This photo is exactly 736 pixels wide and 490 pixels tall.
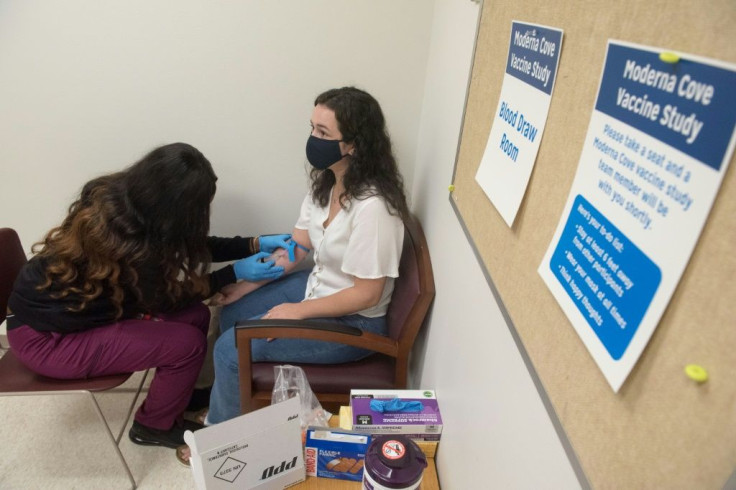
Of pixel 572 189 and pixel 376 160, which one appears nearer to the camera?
pixel 572 189

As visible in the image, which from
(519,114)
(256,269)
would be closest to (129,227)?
(256,269)

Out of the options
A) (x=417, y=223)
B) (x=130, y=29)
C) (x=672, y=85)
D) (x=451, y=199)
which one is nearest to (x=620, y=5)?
(x=672, y=85)

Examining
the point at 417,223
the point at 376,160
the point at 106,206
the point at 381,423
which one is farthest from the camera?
the point at 417,223

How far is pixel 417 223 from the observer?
1.71 metres

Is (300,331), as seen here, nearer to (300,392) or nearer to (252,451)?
(300,392)

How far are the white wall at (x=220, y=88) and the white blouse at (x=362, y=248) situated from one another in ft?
0.50

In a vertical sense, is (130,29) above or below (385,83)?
above

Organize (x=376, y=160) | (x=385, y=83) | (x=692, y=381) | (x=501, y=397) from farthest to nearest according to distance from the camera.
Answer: (x=385, y=83) → (x=376, y=160) → (x=501, y=397) → (x=692, y=381)

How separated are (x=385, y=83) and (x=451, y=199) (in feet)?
→ 2.90

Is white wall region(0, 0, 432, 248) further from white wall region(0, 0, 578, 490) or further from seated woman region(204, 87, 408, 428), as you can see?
seated woman region(204, 87, 408, 428)

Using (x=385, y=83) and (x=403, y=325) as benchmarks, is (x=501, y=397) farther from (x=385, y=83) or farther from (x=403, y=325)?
(x=385, y=83)

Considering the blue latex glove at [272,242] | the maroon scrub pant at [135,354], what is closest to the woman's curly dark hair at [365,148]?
the blue latex glove at [272,242]

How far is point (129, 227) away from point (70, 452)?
99 centimetres

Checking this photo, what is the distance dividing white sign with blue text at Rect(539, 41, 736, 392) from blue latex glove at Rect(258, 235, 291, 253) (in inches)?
60.9
